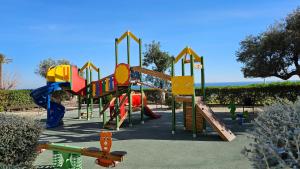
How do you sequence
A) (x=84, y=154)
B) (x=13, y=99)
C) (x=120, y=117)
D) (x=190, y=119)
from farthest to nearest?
(x=13, y=99), (x=120, y=117), (x=190, y=119), (x=84, y=154)

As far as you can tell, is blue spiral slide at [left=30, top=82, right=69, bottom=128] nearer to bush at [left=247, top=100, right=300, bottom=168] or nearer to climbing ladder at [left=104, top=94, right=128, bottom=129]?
climbing ladder at [left=104, top=94, right=128, bottom=129]

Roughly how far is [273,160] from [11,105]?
28.9m

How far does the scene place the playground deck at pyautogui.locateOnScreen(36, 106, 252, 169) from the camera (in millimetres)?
7770

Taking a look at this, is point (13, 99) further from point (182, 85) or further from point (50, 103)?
point (182, 85)

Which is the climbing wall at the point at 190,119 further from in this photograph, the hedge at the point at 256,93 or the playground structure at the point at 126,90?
the hedge at the point at 256,93

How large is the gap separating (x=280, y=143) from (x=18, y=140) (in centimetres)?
474

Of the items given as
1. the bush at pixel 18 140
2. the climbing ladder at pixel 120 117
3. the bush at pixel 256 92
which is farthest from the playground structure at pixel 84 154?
the bush at pixel 256 92

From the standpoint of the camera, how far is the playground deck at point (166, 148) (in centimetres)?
777

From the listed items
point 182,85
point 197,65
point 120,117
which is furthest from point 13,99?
point 197,65

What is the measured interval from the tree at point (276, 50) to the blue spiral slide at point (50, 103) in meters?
10.7

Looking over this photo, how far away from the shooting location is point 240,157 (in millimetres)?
8195

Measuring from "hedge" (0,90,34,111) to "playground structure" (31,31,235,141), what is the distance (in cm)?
1185

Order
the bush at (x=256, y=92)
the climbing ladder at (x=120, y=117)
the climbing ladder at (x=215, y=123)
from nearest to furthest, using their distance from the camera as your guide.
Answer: the climbing ladder at (x=215, y=123)
the climbing ladder at (x=120, y=117)
the bush at (x=256, y=92)

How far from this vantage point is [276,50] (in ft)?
59.0
